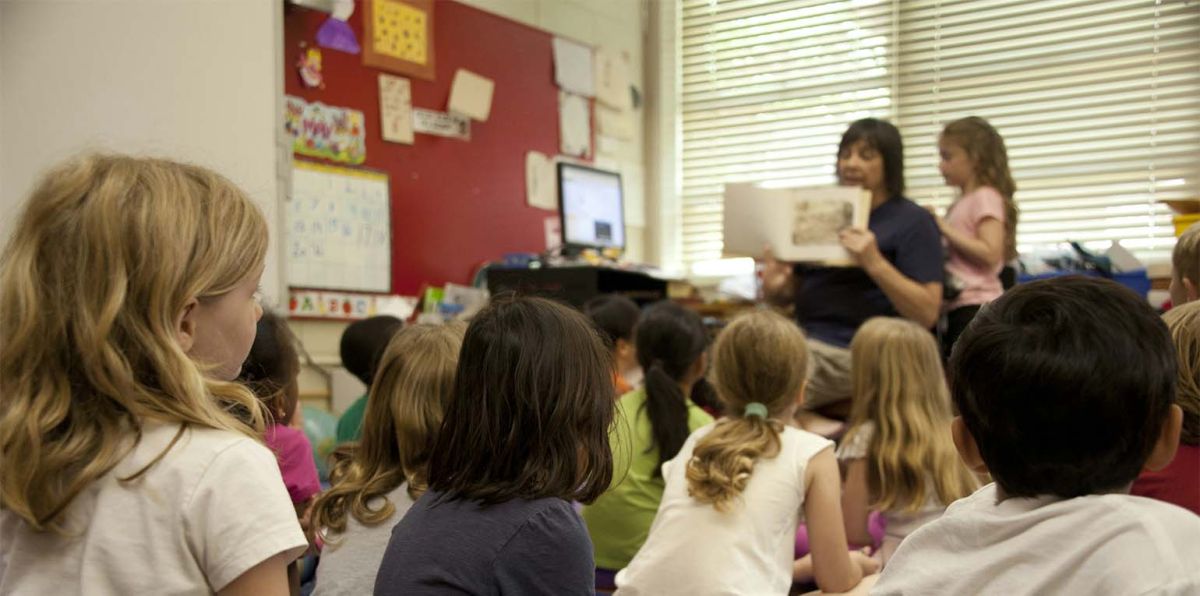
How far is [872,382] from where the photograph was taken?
2287mm

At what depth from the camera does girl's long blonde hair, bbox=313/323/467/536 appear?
160cm

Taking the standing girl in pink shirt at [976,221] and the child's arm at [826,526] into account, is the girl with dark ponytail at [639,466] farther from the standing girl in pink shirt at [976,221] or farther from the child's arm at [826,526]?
the standing girl in pink shirt at [976,221]

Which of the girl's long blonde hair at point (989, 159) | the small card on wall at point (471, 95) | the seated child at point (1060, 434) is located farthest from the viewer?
the small card on wall at point (471, 95)

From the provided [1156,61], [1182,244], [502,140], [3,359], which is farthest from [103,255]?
[1156,61]

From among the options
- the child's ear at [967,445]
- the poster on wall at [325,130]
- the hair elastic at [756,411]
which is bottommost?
the hair elastic at [756,411]

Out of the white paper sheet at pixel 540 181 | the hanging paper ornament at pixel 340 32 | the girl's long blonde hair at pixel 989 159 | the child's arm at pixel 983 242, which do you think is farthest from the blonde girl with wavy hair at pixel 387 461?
the white paper sheet at pixel 540 181

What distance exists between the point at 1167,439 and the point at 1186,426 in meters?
0.56

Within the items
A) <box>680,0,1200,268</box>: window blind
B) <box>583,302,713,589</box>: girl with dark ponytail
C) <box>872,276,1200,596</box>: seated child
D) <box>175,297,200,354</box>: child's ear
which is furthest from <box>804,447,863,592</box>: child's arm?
<box>680,0,1200,268</box>: window blind

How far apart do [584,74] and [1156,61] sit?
2.23m

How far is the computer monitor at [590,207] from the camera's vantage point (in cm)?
464

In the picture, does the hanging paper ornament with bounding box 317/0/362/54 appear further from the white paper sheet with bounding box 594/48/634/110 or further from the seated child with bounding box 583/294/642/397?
the seated child with bounding box 583/294/642/397

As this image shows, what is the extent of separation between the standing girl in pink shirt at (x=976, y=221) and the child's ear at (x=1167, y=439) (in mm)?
2255

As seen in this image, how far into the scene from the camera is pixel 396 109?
4246 millimetres

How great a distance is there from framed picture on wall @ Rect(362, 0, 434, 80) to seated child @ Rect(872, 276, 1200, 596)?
3.52 m
